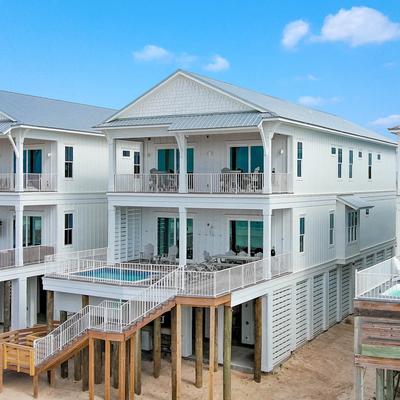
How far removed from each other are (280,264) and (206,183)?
4.60 meters

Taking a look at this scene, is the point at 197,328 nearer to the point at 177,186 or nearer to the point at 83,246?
the point at 177,186

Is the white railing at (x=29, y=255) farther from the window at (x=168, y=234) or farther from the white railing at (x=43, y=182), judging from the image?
the window at (x=168, y=234)

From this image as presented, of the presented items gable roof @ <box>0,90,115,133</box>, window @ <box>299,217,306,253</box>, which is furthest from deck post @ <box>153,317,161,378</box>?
gable roof @ <box>0,90,115,133</box>

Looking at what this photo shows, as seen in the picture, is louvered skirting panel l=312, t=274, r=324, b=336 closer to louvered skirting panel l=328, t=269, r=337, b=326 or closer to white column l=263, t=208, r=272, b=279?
louvered skirting panel l=328, t=269, r=337, b=326

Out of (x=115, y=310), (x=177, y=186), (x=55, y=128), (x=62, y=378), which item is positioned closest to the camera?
(x=115, y=310)

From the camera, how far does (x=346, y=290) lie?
95.0 ft

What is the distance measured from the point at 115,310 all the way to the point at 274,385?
6.37 m

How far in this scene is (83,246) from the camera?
29188mm

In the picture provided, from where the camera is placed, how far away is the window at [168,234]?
25.4 meters

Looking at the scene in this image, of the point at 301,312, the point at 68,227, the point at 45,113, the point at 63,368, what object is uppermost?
the point at 45,113

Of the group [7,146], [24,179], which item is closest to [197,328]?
[24,179]

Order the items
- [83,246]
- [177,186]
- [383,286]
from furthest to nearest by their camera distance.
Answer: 1. [83,246]
2. [177,186]
3. [383,286]

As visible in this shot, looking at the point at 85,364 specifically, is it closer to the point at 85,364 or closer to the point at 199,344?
the point at 85,364

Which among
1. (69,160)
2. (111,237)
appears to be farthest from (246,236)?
(69,160)
